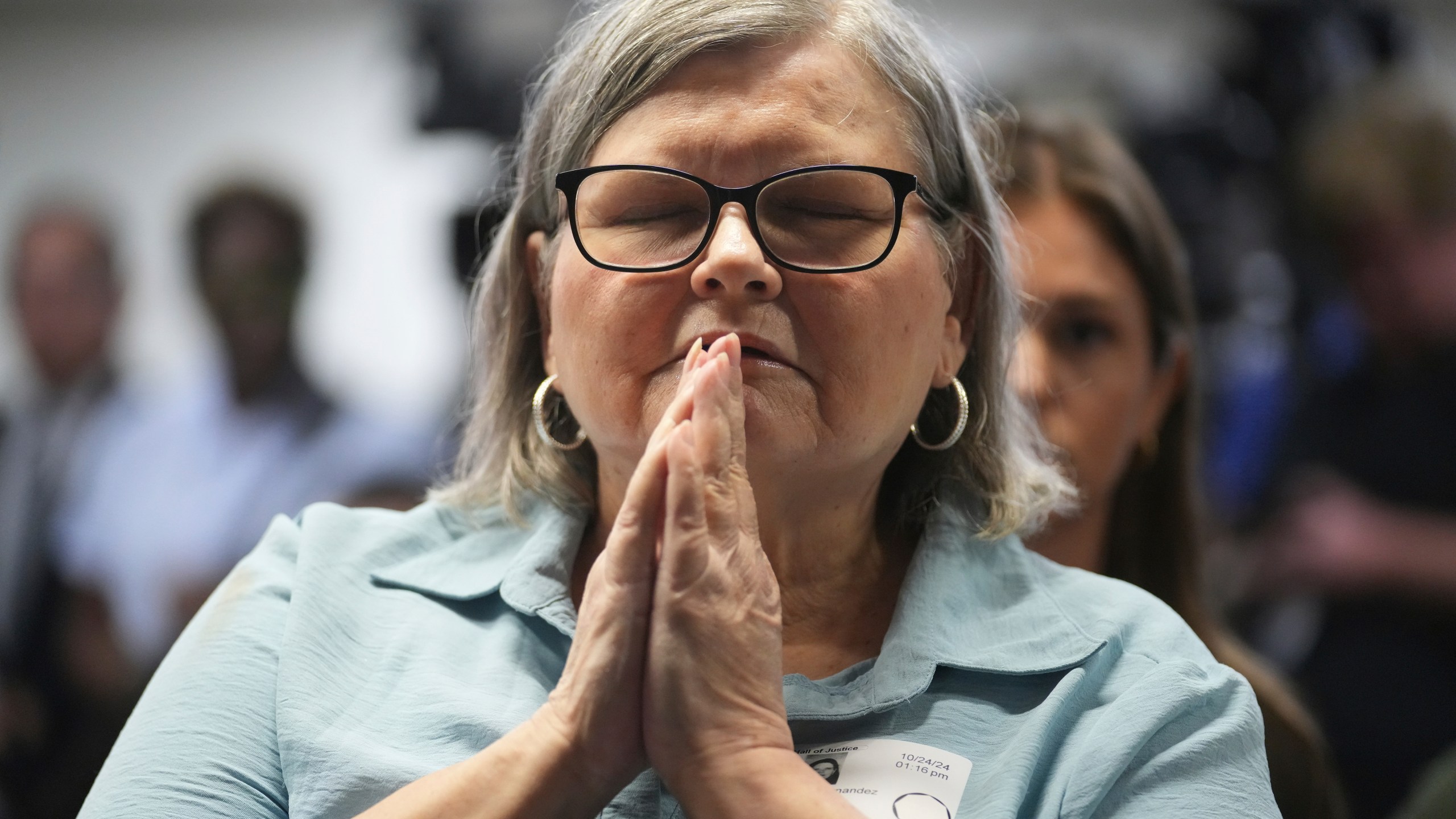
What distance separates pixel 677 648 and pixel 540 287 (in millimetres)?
535

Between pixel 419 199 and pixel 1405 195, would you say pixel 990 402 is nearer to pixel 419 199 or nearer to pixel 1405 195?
pixel 1405 195

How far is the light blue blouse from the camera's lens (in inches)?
46.2

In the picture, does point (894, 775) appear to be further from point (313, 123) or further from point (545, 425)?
point (313, 123)

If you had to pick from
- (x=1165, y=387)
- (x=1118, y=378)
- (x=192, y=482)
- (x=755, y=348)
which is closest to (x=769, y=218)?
(x=755, y=348)

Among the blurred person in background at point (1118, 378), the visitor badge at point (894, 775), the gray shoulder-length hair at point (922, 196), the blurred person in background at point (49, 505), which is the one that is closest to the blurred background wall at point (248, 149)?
the blurred person in background at point (49, 505)

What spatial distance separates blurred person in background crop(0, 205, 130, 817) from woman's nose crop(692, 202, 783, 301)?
1.78m

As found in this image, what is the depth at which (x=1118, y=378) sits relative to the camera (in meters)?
1.98

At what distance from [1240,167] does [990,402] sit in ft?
7.05

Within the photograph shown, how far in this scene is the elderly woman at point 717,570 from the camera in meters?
1.12

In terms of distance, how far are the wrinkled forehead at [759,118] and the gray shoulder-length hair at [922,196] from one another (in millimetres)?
17

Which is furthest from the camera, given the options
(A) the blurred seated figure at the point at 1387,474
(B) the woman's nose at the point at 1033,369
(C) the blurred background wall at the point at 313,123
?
(C) the blurred background wall at the point at 313,123

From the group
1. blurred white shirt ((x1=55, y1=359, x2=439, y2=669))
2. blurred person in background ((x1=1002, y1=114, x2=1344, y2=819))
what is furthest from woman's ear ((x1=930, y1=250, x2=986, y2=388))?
blurred white shirt ((x1=55, y1=359, x2=439, y2=669))

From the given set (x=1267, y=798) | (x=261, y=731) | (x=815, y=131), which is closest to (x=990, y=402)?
(x=815, y=131)

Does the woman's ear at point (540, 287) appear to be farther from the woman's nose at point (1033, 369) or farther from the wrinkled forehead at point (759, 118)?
the woman's nose at point (1033, 369)
